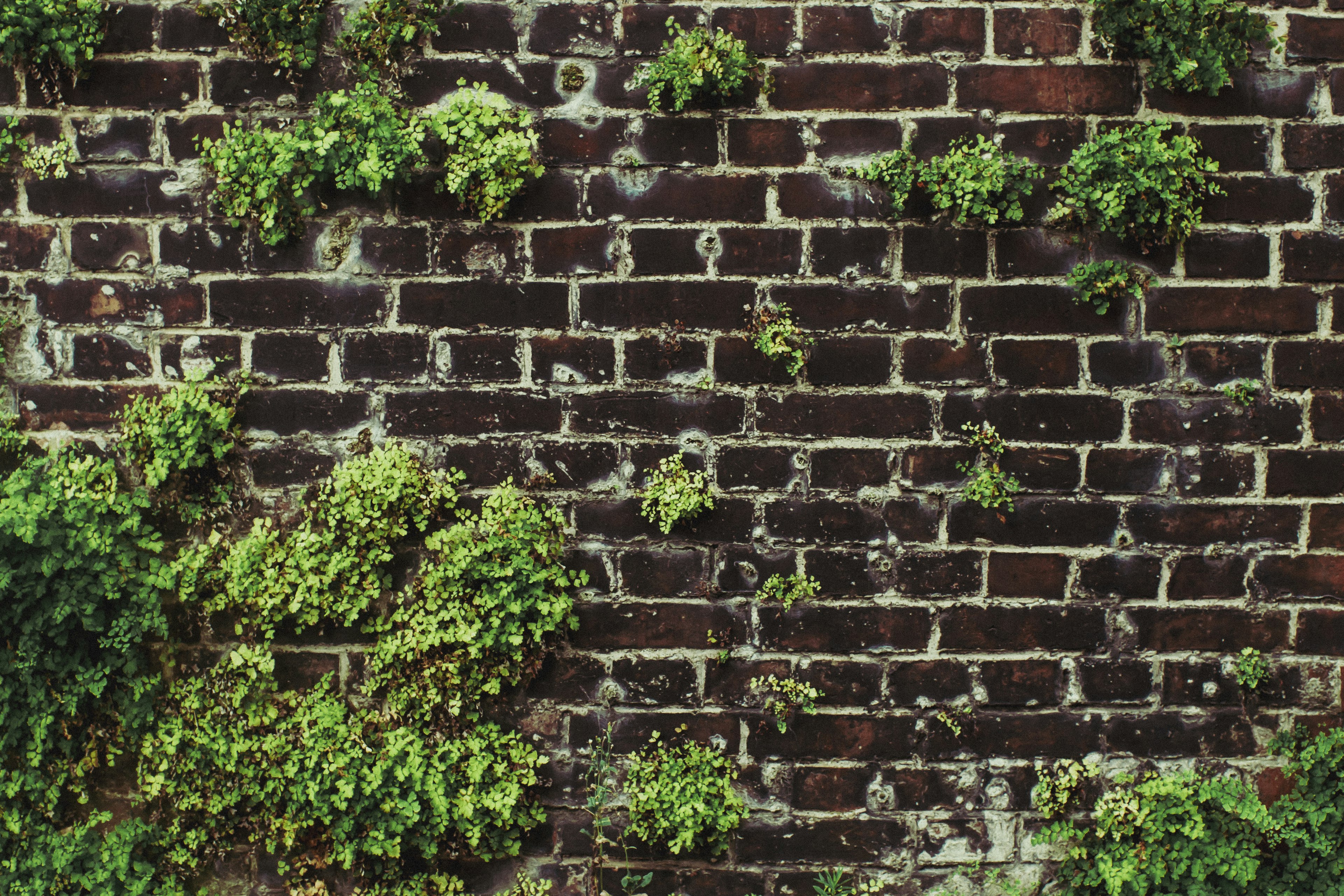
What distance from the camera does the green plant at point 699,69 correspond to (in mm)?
1529

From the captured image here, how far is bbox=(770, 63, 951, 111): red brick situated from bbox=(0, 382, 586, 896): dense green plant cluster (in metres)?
1.01

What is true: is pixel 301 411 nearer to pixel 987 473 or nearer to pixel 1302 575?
pixel 987 473

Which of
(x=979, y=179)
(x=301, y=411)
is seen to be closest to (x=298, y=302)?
(x=301, y=411)

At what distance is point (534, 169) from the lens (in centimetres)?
159

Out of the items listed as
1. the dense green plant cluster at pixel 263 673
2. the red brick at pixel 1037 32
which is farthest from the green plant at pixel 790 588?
the red brick at pixel 1037 32

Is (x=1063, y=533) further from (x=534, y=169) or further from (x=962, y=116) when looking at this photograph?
(x=534, y=169)

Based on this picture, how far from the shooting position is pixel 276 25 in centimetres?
157

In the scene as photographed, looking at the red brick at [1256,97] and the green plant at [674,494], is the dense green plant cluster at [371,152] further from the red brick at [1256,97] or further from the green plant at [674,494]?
the red brick at [1256,97]

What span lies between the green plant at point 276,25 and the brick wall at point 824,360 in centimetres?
5

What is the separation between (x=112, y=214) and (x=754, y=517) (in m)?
1.49

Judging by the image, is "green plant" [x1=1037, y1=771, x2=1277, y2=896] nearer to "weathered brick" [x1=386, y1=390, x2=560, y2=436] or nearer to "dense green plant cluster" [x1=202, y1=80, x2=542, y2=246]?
"weathered brick" [x1=386, y1=390, x2=560, y2=436]

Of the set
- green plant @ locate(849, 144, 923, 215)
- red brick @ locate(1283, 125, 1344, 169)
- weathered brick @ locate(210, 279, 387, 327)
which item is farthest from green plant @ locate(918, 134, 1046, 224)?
weathered brick @ locate(210, 279, 387, 327)

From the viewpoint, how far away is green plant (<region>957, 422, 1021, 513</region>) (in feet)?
5.40

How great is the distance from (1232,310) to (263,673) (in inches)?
85.9
